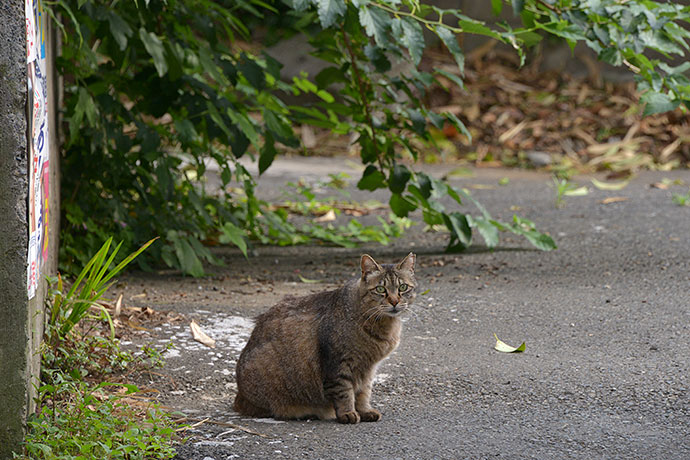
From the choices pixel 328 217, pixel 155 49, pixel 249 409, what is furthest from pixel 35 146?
pixel 328 217

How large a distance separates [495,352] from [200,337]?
145cm

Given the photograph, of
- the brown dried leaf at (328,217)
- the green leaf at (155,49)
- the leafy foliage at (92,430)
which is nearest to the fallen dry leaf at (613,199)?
the brown dried leaf at (328,217)

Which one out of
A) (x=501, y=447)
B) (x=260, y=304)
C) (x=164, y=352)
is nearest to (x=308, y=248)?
(x=260, y=304)

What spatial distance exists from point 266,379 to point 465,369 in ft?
3.25

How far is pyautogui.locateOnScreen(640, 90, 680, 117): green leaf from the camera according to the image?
454 centimetres

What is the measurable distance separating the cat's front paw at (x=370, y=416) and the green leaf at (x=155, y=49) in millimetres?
2415

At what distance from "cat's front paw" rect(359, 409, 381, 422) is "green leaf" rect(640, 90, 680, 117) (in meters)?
2.17

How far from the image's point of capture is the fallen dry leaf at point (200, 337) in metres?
4.34

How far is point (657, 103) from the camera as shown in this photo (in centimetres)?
461

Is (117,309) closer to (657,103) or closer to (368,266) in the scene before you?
(368,266)

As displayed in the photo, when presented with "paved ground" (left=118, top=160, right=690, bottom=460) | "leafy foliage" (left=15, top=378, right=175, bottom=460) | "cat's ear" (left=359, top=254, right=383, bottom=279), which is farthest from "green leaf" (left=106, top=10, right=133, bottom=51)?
"leafy foliage" (left=15, top=378, right=175, bottom=460)

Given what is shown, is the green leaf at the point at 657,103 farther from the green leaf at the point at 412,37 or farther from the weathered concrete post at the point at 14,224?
the weathered concrete post at the point at 14,224

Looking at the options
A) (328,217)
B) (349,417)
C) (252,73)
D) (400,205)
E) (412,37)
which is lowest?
(328,217)

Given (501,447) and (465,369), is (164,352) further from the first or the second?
(501,447)
